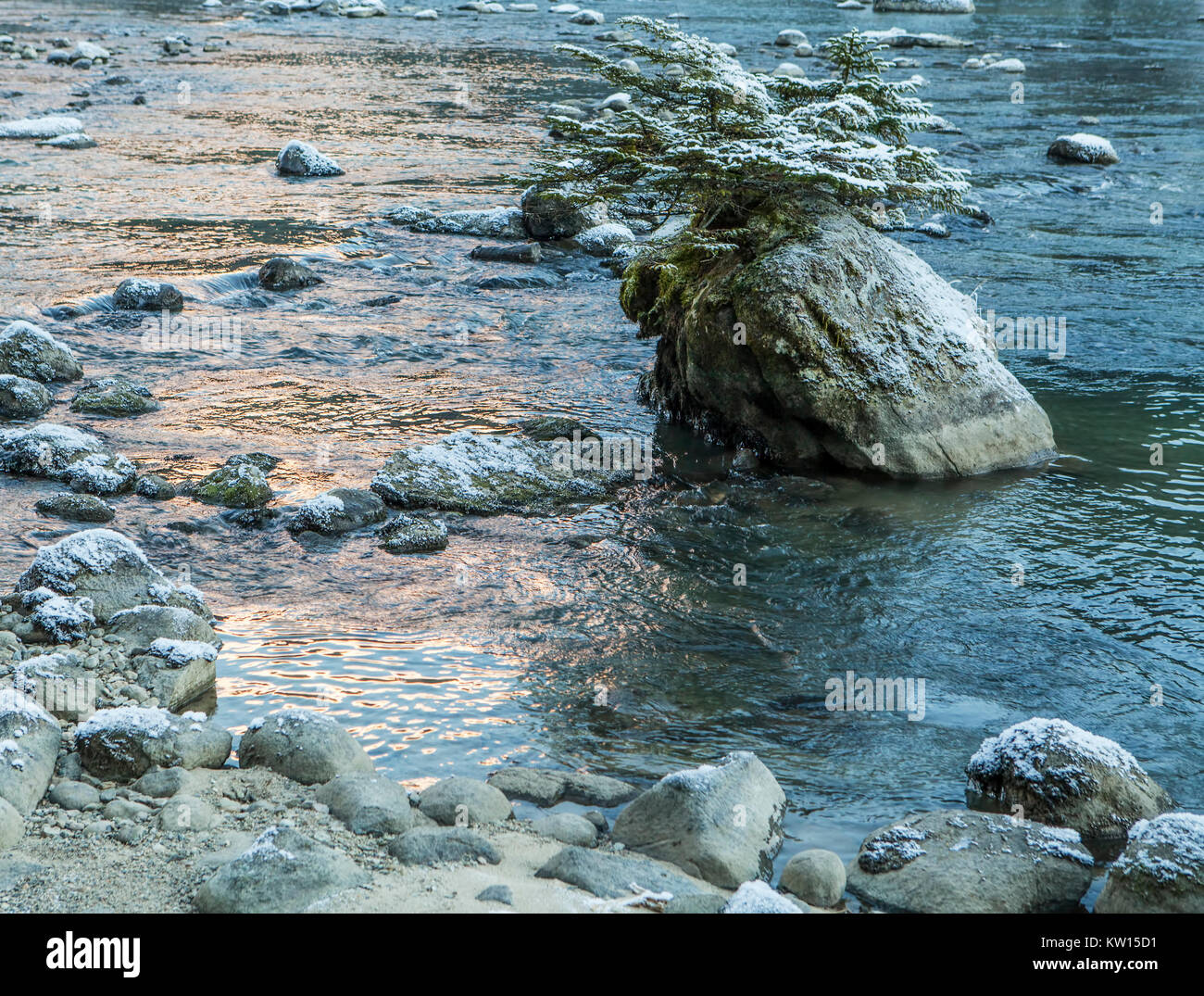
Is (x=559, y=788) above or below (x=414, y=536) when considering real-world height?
A: below

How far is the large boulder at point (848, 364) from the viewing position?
27.6ft

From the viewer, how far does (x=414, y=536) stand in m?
7.29

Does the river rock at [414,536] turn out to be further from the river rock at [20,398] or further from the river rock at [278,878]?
the river rock at [20,398]

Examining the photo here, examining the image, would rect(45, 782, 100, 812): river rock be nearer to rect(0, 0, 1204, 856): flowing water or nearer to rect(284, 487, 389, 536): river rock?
rect(0, 0, 1204, 856): flowing water

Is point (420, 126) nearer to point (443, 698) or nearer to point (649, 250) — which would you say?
point (649, 250)

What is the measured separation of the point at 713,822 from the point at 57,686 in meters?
2.99

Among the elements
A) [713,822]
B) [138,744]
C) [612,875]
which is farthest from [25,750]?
[713,822]

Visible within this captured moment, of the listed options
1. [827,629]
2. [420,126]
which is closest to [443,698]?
[827,629]

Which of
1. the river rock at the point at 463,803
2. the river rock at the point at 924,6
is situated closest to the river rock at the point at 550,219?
the river rock at the point at 463,803

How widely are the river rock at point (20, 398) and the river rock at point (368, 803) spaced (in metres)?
5.50

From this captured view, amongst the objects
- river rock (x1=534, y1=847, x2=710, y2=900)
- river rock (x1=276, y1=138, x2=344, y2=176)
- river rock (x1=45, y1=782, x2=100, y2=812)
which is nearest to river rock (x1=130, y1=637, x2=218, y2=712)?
river rock (x1=45, y1=782, x2=100, y2=812)

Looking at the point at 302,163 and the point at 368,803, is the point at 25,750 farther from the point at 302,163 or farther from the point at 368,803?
the point at 302,163

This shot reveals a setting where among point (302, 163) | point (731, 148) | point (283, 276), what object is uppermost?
point (731, 148)

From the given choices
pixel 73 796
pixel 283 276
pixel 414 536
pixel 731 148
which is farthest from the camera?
pixel 283 276
